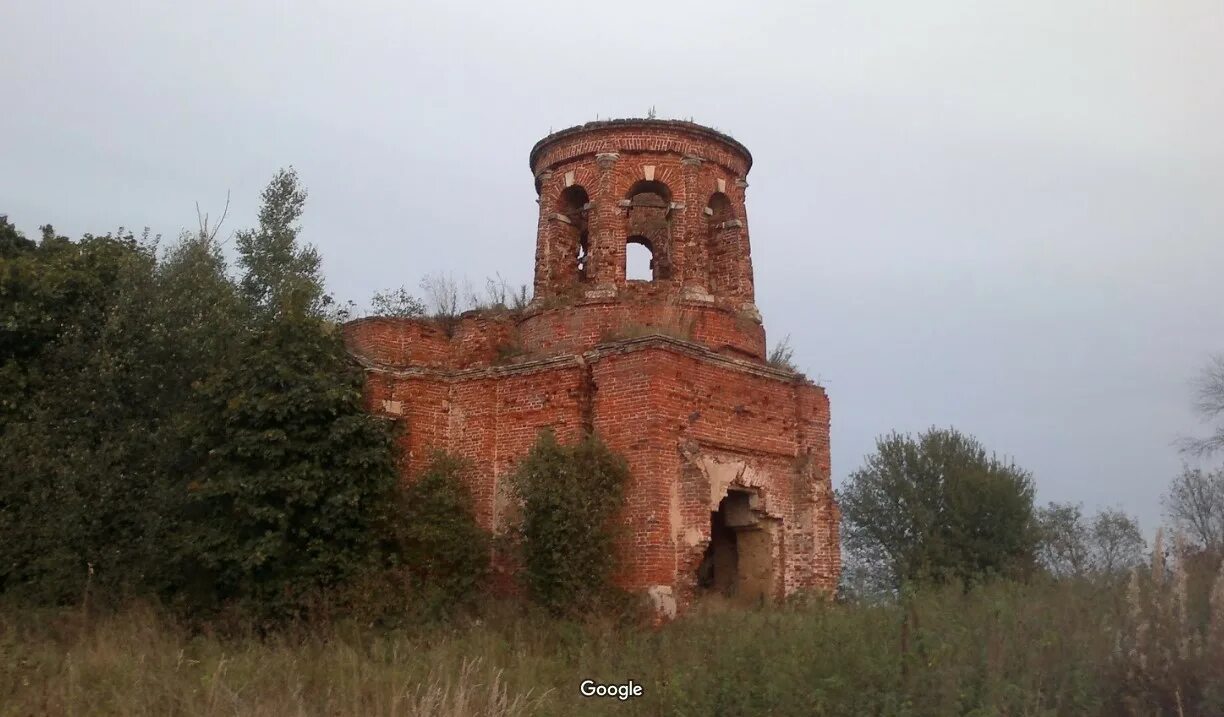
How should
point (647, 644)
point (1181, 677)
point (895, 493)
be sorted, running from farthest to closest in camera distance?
point (895, 493) < point (647, 644) < point (1181, 677)

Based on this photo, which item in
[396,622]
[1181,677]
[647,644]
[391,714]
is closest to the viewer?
[1181,677]

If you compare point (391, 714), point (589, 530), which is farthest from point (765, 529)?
point (391, 714)

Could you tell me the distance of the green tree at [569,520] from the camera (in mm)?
11477

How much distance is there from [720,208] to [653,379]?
4335 mm

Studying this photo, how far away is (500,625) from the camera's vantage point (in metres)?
11.4

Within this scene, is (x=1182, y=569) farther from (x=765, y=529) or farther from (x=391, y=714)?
(x=765, y=529)

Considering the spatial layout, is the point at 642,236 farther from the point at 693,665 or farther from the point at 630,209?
the point at 693,665

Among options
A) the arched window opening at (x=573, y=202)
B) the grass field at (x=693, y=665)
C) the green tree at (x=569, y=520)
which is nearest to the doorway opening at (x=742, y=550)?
the green tree at (x=569, y=520)

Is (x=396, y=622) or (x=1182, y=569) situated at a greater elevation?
(x=1182, y=569)

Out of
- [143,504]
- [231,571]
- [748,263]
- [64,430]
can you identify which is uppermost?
[748,263]

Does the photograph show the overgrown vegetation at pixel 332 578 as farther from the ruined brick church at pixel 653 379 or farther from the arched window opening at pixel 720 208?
the arched window opening at pixel 720 208

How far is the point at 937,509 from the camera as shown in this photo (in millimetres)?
26297

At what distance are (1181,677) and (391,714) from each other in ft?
16.3

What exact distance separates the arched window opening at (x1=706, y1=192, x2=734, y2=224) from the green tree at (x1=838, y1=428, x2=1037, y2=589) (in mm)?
10957
